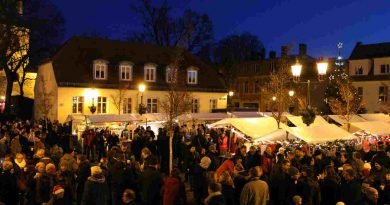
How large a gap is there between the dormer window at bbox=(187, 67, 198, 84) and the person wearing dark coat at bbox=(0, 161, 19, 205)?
3071 cm

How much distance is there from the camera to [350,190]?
29.6 ft

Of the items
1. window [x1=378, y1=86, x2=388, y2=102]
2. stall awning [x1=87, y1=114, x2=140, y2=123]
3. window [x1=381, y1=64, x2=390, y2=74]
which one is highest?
window [x1=381, y1=64, x2=390, y2=74]

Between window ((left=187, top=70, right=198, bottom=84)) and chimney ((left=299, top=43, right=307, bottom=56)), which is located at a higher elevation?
chimney ((left=299, top=43, right=307, bottom=56))

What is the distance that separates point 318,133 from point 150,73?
22.3m

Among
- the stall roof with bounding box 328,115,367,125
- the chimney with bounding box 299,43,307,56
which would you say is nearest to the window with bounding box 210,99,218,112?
the stall roof with bounding box 328,115,367,125

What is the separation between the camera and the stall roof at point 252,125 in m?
18.4

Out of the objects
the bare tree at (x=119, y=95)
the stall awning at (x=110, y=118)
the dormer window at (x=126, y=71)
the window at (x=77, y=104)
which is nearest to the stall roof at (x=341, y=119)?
the stall awning at (x=110, y=118)

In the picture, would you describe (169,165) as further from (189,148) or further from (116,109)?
(116,109)

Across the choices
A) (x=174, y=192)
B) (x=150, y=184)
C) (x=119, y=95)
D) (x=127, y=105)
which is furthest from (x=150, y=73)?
(x=174, y=192)

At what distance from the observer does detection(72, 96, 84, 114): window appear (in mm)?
33438

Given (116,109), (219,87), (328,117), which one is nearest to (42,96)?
(116,109)

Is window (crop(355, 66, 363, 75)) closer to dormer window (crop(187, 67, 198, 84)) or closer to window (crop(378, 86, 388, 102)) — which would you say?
window (crop(378, 86, 388, 102))

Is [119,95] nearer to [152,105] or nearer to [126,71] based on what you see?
[126,71]

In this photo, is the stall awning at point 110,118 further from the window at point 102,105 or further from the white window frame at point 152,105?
the white window frame at point 152,105
